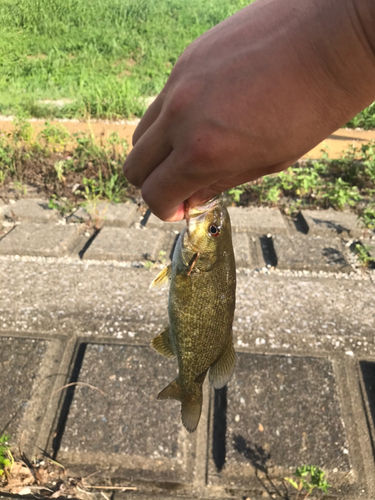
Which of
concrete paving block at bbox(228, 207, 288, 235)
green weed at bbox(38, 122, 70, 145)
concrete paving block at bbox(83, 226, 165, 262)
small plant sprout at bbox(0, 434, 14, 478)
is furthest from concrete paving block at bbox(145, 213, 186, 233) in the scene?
small plant sprout at bbox(0, 434, 14, 478)

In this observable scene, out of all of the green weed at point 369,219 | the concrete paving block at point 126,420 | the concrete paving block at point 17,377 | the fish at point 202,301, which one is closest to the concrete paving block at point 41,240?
the concrete paving block at point 17,377

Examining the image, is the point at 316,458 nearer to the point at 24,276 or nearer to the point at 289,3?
the point at 289,3

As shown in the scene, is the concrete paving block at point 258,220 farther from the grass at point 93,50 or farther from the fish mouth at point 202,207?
the grass at point 93,50

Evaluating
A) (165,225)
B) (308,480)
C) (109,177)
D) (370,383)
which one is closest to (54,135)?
(109,177)

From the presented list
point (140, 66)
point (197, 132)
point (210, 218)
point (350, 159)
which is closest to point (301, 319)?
point (210, 218)

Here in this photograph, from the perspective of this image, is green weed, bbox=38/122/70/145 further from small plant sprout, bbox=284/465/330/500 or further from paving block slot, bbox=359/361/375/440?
small plant sprout, bbox=284/465/330/500

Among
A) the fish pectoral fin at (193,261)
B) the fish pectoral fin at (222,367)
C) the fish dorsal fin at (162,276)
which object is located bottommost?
the fish pectoral fin at (222,367)
